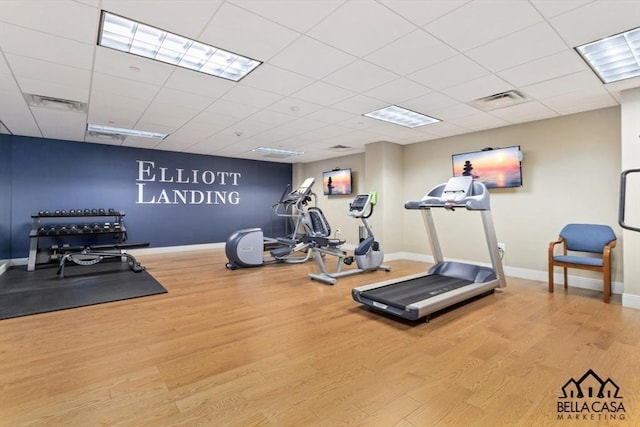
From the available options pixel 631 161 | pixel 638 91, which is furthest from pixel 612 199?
pixel 638 91

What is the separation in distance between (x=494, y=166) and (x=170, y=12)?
5.28 metres

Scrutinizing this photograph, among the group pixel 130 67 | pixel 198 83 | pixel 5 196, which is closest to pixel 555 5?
pixel 198 83

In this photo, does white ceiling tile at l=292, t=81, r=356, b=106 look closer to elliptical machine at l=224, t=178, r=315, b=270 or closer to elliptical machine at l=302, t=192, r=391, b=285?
elliptical machine at l=302, t=192, r=391, b=285

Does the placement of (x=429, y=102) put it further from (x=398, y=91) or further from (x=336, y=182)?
(x=336, y=182)

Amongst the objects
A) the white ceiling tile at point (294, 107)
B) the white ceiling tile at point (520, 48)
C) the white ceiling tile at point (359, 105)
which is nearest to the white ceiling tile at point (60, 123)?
the white ceiling tile at point (294, 107)

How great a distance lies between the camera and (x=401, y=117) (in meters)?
5.07

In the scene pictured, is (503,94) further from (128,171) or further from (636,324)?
(128,171)

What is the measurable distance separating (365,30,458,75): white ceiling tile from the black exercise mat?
4020 millimetres

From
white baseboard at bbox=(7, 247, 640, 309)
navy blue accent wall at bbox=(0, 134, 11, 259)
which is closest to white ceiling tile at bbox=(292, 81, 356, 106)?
white baseboard at bbox=(7, 247, 640, 309)

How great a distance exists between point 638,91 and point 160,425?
559 centimetres

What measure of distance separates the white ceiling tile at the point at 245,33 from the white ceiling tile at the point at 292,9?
0.07 metres

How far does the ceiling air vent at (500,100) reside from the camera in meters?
3.93

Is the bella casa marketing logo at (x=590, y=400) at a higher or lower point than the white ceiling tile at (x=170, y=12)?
lower

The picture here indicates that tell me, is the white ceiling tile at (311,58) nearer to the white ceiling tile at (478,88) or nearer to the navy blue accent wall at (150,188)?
the white ceiling tile at (478,88)
